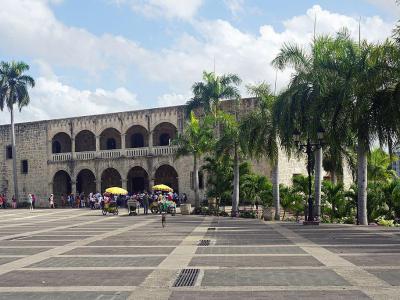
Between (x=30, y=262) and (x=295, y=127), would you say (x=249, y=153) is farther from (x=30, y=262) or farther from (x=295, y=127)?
(x=30, y=262)

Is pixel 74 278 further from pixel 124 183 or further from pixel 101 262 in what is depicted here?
pixel 124 183

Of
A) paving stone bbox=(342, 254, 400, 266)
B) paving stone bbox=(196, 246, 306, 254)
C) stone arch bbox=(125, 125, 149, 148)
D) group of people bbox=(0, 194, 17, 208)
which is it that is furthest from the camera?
stone arch bbox=(125, 125, 149, 148)

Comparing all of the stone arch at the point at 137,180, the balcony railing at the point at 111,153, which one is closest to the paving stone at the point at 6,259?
the balcony railing at the point at 111,153

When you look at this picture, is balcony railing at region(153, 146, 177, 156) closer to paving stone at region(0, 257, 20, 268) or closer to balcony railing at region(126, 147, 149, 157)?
balcony railing at region(126, 147, 149, 157)

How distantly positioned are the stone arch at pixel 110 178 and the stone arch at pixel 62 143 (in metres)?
4.20

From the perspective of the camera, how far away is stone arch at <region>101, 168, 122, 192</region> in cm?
4384

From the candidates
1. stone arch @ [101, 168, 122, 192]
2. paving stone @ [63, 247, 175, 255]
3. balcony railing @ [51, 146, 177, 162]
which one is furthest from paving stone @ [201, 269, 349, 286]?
stone arch @ [101, 168, 122, 192]

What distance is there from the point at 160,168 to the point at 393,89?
2678cm

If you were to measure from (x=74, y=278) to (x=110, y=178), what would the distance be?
3662 cm

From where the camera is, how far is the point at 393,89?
16656mm

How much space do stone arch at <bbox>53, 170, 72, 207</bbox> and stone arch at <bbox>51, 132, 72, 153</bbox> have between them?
2102 millimetres

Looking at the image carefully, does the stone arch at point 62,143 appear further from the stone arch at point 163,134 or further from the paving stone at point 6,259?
the paving stone at point 6,259

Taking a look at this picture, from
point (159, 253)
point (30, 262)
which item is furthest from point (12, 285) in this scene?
point (159, 253)

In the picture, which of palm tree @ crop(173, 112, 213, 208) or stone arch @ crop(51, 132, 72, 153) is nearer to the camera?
palm tree @ crop(173, 112, 213, 208)
